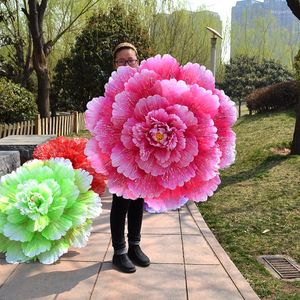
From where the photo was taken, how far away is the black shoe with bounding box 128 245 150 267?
11.1ft

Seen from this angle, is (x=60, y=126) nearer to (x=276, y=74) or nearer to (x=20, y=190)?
(x=20, y=190)

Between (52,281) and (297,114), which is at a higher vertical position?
(297,114)

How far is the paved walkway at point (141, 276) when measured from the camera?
2.96m

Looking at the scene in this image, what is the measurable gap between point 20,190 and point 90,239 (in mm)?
954

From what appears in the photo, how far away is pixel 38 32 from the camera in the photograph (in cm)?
1354

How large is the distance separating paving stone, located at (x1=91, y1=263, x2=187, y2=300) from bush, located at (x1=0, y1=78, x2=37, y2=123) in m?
9.27

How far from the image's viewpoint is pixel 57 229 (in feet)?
11.1

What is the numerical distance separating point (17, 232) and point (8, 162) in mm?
1767

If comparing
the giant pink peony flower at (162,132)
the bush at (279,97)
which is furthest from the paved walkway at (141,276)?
the bush at (279,97)

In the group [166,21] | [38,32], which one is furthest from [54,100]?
[166,21]

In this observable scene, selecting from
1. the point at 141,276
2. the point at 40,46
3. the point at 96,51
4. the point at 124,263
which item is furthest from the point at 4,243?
the point at 96,51

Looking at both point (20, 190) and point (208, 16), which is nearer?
point (20, 190)

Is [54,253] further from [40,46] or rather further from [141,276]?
[40,46]

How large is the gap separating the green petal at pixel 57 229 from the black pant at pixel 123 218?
1.35 ft
